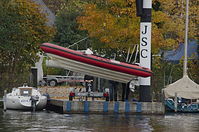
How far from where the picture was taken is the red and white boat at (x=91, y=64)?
36562 mm

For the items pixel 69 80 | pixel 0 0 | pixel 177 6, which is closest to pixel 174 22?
pixel 177 6

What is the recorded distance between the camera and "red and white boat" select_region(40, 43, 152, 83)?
36562 millimetres

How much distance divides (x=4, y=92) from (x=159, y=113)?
938cm

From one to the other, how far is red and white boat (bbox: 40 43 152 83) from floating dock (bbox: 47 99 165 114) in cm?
148

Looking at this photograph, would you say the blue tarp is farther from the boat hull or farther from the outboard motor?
the outboard motor

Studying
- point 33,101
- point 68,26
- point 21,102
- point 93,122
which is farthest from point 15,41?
point 68,26

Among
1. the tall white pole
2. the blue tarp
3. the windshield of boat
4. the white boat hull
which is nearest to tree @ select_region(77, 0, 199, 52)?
the tall white pole

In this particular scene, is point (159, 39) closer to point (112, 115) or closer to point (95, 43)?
point (95, 43)

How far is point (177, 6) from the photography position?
2064 inches

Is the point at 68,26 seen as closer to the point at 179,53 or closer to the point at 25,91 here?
the point at 179,53

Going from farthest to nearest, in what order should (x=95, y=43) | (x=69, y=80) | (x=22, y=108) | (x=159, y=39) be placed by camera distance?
1. (x=69, y=80)
2. (x=95, y=43)
3. (x=159, y=39)
4. (x=22, y=108)

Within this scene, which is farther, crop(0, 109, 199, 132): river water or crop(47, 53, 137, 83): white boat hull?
crop(47, 53, 137, 83): white boat hull

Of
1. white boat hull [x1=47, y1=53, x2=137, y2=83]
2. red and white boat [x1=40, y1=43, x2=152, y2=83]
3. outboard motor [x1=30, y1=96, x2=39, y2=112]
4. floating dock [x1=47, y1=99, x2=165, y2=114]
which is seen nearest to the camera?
red and white boat [x1=40, y1=43, x2=152, y2=83]

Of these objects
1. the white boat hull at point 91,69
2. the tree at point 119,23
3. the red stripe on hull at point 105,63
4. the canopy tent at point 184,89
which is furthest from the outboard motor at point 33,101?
the canopy tent at point 184,89
